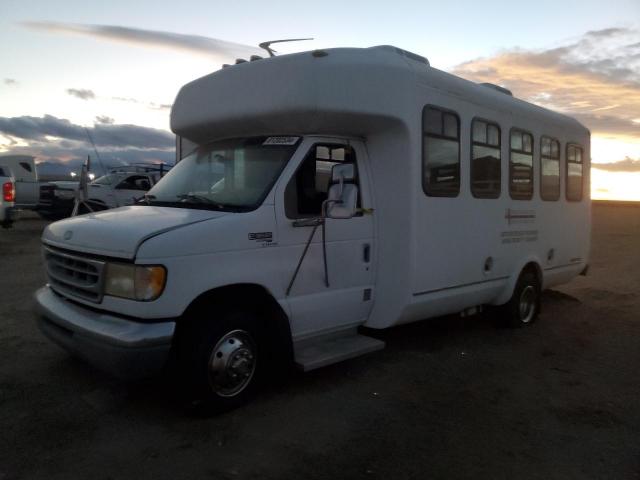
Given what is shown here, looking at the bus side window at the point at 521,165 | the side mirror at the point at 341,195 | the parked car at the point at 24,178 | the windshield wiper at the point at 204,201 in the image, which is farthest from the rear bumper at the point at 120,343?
the parked car at the point at 24,178

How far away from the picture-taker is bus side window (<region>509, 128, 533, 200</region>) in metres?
7.26

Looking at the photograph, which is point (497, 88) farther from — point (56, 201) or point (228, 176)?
point (56, 201)

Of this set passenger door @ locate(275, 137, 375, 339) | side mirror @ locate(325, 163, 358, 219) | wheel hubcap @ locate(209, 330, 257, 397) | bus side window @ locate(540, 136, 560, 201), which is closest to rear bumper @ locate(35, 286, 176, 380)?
wheel hubcap @ locate(209, 330, 257, 397)

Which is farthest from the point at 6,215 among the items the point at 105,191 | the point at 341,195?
the point at 341,195

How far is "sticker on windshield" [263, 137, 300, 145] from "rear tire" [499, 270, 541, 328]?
3.99m

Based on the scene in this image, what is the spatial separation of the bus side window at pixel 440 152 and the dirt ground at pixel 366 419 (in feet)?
6.25

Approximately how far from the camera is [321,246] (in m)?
5.06

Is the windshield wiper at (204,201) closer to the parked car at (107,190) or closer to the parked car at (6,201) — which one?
the parked car at (6,201)

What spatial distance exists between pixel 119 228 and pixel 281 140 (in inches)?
65.2

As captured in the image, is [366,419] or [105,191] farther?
[105,191]

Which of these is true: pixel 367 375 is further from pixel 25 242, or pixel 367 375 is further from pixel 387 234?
pixel 25 242

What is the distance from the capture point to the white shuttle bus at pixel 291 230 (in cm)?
410

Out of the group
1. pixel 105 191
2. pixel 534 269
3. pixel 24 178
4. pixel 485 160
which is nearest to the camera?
pixel 485 160

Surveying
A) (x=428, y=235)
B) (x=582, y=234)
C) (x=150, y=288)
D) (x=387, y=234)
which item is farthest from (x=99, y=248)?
(x=582, y=234)
